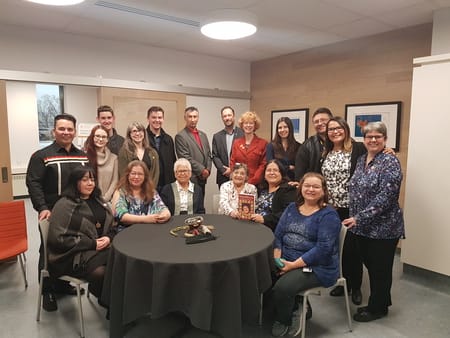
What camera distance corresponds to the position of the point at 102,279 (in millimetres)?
2420

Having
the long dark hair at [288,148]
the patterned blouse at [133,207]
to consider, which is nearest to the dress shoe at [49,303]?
the patterned blouse at [133,207]

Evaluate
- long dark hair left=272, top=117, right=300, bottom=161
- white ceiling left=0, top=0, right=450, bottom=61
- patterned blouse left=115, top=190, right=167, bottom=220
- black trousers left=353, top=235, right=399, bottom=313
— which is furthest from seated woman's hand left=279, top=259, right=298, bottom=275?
white ceiling left=0, top=0, right=450, bottom=61

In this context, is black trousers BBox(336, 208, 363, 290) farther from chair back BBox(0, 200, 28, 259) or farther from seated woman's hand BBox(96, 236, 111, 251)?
chair back BBox(0, 200, 28, 259)

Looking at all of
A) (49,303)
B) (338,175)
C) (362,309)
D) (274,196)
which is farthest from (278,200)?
(49,303)

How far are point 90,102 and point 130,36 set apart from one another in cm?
401

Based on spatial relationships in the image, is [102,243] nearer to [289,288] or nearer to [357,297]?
[289,288]

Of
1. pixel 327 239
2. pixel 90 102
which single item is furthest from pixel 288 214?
pixel 90 102

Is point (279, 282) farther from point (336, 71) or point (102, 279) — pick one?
point (336, 71)

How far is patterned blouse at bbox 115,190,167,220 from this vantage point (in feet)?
9.09

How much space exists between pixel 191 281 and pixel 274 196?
4.21 ft

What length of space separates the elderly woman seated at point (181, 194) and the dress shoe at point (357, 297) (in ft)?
5.17

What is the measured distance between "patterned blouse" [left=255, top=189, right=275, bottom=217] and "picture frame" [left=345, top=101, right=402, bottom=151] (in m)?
2.00

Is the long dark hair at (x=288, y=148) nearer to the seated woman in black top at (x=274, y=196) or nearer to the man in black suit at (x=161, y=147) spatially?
the seated woman in black top at (x=274, y=196)

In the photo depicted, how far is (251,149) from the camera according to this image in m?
3.65
